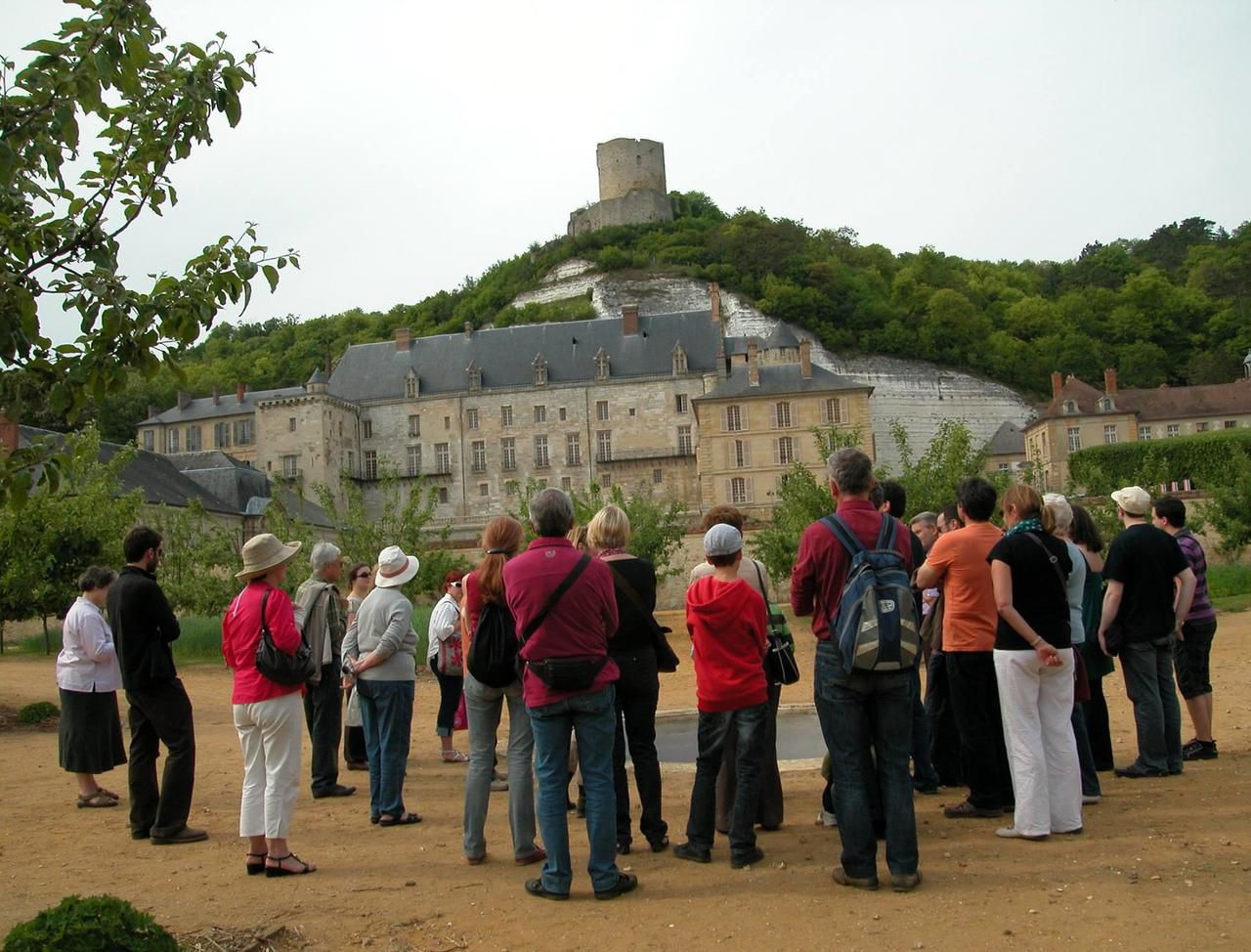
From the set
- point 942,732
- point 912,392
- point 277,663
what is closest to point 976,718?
point 942,732

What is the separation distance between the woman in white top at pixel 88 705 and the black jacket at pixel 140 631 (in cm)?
136

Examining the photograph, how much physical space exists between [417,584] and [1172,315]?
239ft

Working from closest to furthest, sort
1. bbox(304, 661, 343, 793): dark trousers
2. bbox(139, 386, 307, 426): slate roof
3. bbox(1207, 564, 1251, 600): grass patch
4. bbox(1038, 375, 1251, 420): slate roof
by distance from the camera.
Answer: bbox(304, 661, 343, 793): dark trousers, bbox(1207, 564, 1251, 600): grass patch, bbox(1038, 375, 1251, 420): slate roof, bbox(139, 386, 307, 426): slate roof

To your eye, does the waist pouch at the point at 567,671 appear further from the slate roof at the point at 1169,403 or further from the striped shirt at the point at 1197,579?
the slate roof at the point at 1169,403

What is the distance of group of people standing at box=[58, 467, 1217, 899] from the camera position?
5020mm

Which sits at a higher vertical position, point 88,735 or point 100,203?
point 100,203

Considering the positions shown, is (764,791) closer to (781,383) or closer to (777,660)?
(777,660)

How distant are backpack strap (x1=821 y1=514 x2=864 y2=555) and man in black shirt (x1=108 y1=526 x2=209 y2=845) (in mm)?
3690

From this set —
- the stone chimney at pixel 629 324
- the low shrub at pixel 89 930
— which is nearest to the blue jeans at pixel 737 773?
the low shrub at pixel 89 930

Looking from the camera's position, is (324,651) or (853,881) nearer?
(853,881)

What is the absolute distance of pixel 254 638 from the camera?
220 inches

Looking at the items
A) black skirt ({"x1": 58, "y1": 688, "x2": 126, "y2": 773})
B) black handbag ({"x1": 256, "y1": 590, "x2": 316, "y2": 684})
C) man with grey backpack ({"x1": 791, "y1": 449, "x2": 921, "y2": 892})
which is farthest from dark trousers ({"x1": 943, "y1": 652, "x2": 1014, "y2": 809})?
black skirt ({"x1": 58, "y1": 688, "x2": 126, "y2": 773})

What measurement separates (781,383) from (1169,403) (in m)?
22.0

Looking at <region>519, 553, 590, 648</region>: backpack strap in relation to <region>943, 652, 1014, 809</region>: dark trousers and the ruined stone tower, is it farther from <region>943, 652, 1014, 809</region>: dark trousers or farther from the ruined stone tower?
the ruined stone tower
